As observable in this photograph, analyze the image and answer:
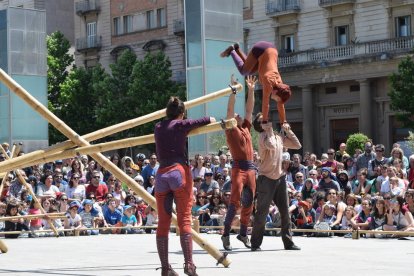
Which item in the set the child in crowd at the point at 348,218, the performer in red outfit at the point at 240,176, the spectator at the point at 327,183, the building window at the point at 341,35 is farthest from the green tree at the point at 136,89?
the performer in red outfit at the point at 240,176

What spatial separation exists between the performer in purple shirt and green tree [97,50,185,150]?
4224 centimetres

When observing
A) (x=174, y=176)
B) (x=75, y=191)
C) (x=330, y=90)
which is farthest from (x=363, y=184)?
(x=330, y=90)

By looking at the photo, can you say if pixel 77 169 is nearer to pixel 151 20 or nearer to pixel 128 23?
pixel 151 20

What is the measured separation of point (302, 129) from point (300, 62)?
3959 mm

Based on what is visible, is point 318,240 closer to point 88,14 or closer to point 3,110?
point 3,110

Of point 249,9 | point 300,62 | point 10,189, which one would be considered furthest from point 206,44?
point 249,9

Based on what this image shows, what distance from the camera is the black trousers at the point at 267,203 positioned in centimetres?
1286

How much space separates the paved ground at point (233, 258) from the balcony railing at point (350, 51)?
31643 millimetres

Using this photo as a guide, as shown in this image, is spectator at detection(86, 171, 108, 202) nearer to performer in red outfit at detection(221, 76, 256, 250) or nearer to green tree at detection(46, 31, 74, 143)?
performer in red outfit at detection(221, 76, 256, 250)

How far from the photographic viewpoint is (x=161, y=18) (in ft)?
196

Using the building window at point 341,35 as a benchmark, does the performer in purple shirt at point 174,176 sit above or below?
below

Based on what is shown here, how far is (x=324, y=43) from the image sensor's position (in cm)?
5078

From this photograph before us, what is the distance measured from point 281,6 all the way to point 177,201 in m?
43.8

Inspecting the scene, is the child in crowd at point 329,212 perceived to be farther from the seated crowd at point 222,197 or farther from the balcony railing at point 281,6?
the balcony railing at point 281,6
